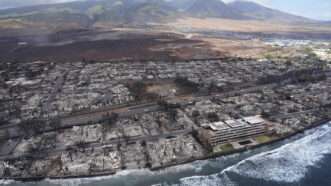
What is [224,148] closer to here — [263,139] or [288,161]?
[263,139]

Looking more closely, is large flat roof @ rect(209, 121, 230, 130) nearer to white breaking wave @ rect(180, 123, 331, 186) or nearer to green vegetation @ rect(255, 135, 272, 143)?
green vegetation @ rect(255, 135, 272, 143)

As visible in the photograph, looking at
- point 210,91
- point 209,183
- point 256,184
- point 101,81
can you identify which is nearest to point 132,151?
point 209,183

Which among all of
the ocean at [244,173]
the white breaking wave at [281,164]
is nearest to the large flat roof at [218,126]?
the ocean at [244,173]

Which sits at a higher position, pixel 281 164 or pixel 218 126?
pixel 218 126

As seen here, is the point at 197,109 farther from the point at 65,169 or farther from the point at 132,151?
the point at 65,169

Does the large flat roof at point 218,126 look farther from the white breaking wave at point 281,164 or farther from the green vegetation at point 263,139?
the white breaking wave at point 281,164

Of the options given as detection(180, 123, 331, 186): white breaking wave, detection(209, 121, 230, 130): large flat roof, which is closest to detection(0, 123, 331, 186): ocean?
detection(180, 123, 331, 186): white breaking wave

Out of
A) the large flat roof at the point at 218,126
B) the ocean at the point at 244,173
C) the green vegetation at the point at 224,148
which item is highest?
the large flat roof at the point at 218,126

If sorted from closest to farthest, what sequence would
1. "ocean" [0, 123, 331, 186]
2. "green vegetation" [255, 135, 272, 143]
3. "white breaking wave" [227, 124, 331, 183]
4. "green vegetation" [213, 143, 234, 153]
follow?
"ocean" [0, 123, 331, 186] < "white breaking wave" [227, 124, 331, 183] < "green vegetation" [213, 143, 234, 153] < "green vegetation" [255, 135, 272, 143]

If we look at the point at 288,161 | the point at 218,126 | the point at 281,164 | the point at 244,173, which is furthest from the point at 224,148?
the point at 288,161
